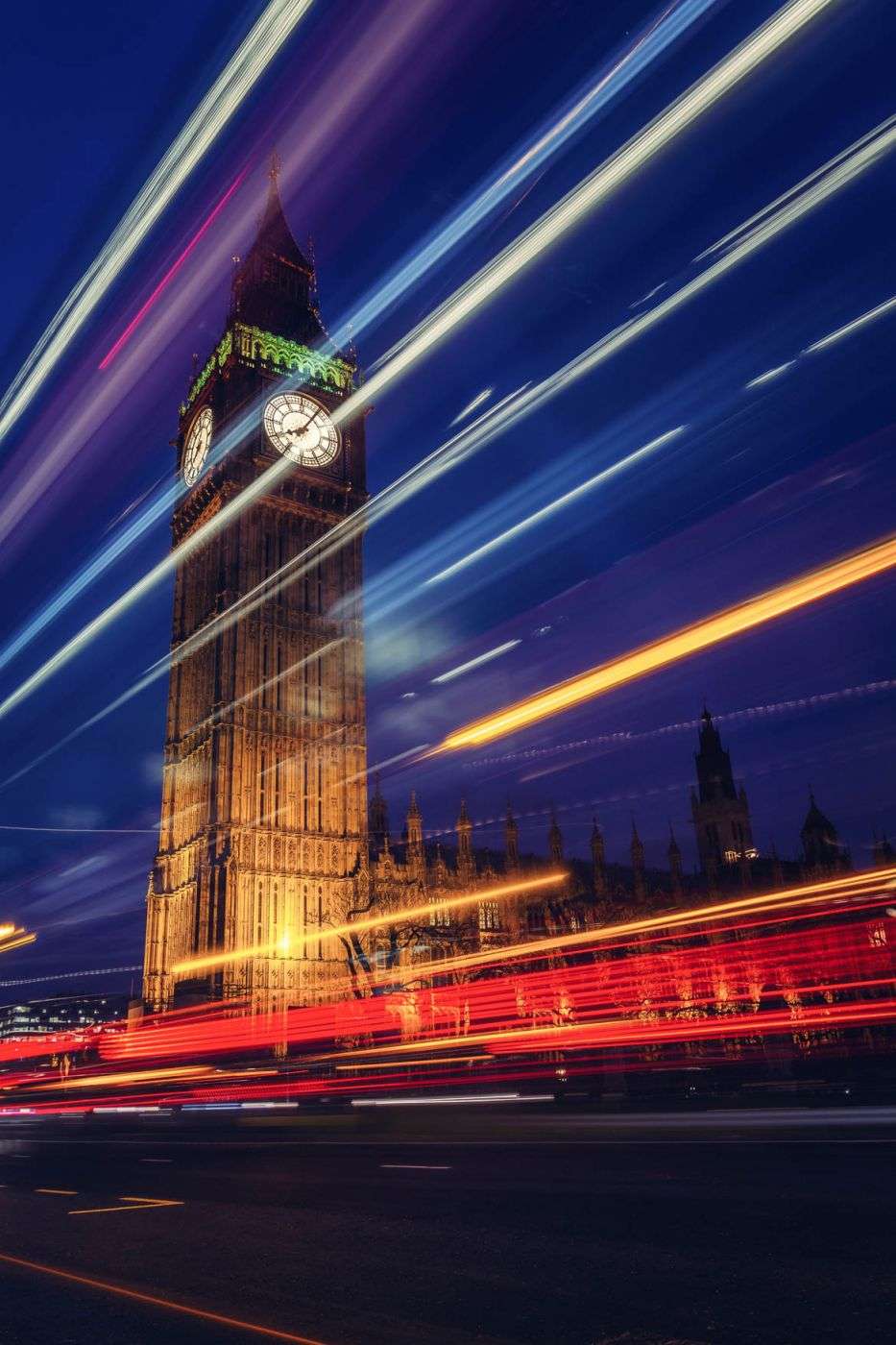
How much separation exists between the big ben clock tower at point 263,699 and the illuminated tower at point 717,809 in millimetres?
48891

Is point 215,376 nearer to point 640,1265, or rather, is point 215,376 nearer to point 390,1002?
point 390,1002

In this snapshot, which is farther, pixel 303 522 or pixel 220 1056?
pixel 303 522

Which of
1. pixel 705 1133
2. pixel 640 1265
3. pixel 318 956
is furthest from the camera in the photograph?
pixel 318 956

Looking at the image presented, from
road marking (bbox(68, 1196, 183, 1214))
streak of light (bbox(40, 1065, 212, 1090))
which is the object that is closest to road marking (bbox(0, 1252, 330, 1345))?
road marking (bbox(68, 1196, 183, 1214))

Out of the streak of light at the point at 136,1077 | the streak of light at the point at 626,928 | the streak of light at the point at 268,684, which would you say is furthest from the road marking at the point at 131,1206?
the streak of light at the point at 268,684

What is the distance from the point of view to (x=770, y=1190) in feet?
29.4

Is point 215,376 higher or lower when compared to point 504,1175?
higher

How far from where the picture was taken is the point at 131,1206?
33.5 ft

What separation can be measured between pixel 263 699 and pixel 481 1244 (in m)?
61.2

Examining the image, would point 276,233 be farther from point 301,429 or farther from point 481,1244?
point 481,1244

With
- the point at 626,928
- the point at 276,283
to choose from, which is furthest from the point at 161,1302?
the point at 276,283

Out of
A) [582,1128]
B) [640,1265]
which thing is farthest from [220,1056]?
[640,1265]

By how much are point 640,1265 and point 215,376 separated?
7675cm

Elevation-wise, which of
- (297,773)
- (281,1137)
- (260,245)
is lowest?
(281,1137)
